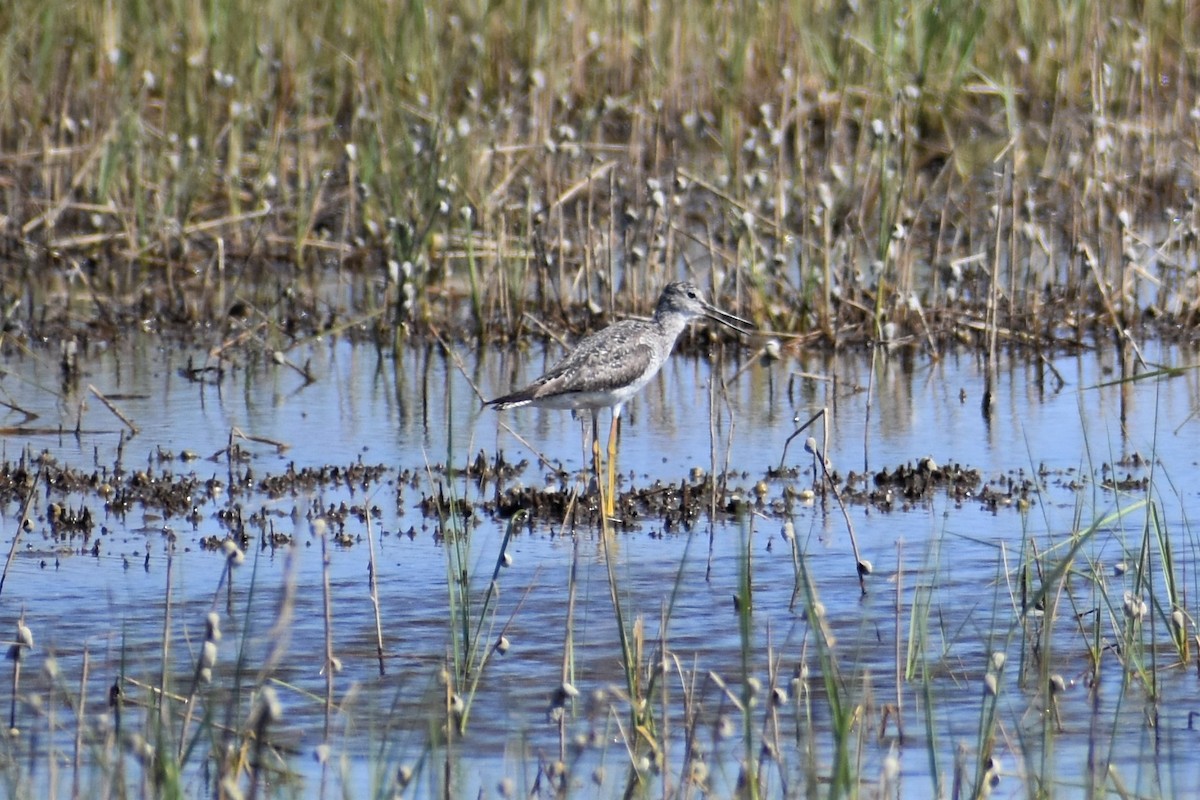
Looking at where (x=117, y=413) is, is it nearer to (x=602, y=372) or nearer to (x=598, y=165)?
(x=602, y=372)

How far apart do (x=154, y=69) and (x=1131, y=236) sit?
270 inches

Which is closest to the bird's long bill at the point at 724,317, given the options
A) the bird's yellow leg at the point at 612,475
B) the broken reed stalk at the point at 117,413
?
the bird's yellow leg at the point at 612,475

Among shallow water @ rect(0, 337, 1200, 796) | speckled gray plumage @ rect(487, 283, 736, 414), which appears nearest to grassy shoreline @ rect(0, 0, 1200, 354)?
shallow water @ rect(0, 337, 1200, 796)

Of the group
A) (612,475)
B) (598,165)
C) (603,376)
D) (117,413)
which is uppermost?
(598,165)

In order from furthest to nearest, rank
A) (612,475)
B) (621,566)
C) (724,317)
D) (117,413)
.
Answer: (724,317), (117,413), (612,475), (621,566)

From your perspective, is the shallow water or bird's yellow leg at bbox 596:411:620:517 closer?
the shallow water

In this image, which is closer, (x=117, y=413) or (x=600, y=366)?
(x=600, y=366)

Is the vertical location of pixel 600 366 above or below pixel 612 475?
above

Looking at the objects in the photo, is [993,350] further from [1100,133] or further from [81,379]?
[81,379]

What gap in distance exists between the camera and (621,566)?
6828 mm

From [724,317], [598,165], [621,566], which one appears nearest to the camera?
[621,566]

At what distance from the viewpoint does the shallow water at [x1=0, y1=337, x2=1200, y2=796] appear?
193 inches

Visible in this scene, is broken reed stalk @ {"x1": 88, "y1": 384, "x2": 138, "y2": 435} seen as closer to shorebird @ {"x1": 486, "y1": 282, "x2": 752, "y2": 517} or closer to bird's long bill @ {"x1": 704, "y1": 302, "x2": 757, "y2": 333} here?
shorebird @ {"x1": 486, "y1": 282, "x2": 752, "y2": 517}

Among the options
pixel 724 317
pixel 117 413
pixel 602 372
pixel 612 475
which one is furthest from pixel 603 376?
pixel 117 413
